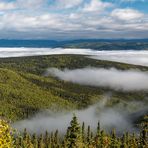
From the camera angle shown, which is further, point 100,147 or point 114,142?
point 100,147

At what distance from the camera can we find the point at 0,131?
26578 mm

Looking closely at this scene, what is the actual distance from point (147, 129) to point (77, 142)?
68.1 ft

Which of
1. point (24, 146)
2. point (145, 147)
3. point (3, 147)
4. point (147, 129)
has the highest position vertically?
point (3, 147)

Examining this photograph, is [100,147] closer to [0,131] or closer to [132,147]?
[132,147]

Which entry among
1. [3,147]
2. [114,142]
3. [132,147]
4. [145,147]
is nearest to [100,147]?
[132,147]

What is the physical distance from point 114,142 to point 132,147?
22866mm

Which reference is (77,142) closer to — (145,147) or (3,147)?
(145,147)

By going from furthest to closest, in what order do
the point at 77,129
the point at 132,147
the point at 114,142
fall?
the point at 132,147, the point at 114,142, the point at 77,129

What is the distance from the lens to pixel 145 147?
276 ft

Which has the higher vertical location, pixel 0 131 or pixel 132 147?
pixel 0 131

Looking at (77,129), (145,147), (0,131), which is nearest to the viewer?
(0,131)

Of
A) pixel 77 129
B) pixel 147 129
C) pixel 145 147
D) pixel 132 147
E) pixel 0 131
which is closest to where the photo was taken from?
pixel 0 131

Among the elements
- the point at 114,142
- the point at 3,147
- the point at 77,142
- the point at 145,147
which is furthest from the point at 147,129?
the point at 114,142

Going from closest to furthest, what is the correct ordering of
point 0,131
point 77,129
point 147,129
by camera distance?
point 0,131 → point 77,129 → point 147,129
